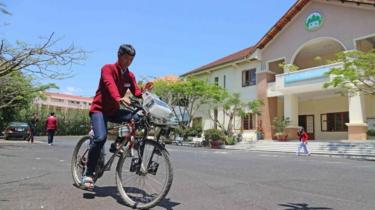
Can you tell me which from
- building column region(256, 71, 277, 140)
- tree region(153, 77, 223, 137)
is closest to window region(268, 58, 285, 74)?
building column region(256, 71, 277, 140)

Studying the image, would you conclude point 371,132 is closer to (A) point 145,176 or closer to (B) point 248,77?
(B) point 248,77

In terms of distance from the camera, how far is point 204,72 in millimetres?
46000

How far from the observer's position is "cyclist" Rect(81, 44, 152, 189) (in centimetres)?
524

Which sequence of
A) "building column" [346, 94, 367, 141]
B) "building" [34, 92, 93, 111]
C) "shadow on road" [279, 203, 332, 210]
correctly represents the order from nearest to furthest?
1. "shadow on road" [279, 203, 332, 210]
2. "building column" [346, 94, 367, 141]
3. "building" [34, 92, 93, 111]

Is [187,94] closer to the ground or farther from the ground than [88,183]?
farther from the ground

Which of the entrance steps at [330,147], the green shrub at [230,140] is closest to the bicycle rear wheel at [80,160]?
the entrance steps at [330,147]

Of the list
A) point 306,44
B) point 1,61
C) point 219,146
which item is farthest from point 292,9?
point 1,61

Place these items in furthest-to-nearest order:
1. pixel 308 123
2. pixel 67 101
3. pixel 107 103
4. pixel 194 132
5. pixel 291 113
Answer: pixel 67 101
pixel 194 132
pixel 308 123
pixel 291 113
pixel 107 103

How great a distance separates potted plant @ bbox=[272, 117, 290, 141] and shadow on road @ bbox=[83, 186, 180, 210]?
28408 millimetres

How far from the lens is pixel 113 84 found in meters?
5.09

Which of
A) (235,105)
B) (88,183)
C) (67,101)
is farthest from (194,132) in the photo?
(67,101)

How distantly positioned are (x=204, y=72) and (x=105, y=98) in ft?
134

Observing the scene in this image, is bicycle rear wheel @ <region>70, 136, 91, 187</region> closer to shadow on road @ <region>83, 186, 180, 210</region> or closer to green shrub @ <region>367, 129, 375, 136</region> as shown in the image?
shadow on road @ <region>83, 186, 180, 210</region>

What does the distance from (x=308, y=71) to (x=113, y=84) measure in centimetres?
2790
